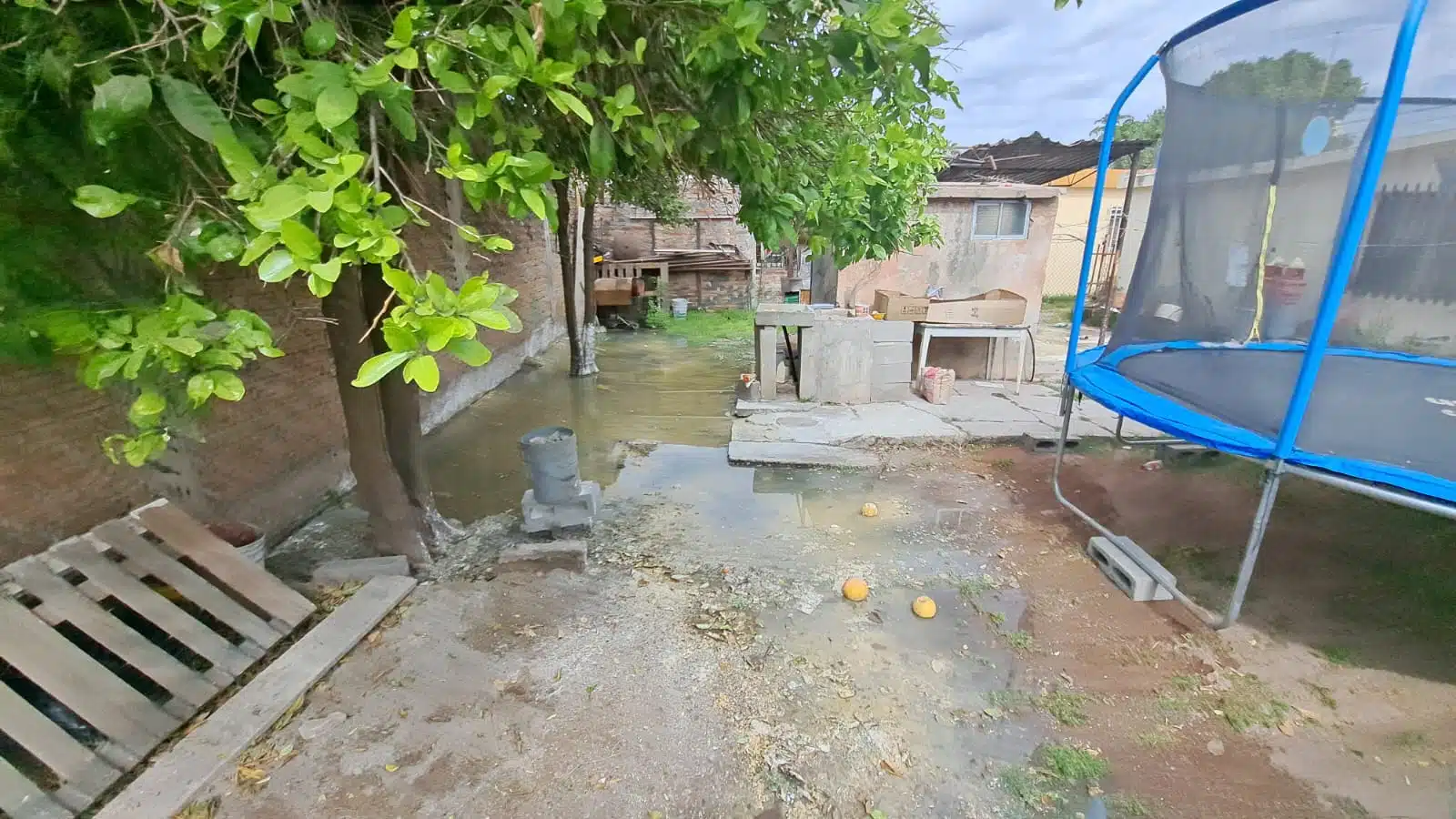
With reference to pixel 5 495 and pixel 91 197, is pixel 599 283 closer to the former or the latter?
pixel 5 495

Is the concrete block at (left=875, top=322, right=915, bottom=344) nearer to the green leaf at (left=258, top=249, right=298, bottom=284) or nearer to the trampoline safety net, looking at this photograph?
the trampoline safety net

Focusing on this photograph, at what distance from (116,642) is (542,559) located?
1636mm

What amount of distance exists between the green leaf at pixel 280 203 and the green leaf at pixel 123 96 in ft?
1.19

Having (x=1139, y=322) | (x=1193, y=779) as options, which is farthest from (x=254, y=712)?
(x=1139, y=322)

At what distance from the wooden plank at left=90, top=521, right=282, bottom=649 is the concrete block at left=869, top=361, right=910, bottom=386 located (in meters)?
5.22

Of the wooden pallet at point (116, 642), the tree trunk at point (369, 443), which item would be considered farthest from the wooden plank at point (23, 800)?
the tree trunk at point (369, 443)

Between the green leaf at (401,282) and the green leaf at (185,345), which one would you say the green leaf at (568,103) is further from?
the green leaf at (185,345)

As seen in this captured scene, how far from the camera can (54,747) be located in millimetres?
2012

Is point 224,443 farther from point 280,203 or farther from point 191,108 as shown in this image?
point 280,203

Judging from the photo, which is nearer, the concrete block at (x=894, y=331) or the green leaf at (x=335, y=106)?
the green leaf at (x=335, y=106)

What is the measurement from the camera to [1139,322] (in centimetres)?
407

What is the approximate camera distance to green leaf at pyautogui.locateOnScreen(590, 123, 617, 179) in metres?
1.83

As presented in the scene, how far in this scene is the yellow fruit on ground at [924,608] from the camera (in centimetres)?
304

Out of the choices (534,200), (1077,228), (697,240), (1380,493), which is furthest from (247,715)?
(1077,228)
